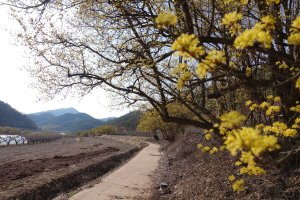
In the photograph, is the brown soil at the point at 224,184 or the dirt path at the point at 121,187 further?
the dirt path at the point at 121,187

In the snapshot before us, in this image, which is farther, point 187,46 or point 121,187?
point 121,187

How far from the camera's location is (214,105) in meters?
16.0

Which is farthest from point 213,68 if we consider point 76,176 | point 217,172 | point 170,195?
point 76,176

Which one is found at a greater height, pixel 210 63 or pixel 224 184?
pixel 210 63

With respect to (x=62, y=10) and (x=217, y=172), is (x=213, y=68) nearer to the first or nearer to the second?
(x=62, y=10)

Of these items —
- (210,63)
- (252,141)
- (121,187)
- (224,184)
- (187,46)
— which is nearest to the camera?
(252,141)

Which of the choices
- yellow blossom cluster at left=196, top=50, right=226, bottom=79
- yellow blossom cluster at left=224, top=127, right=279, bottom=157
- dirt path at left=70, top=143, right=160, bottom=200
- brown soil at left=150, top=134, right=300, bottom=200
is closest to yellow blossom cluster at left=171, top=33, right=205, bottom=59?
yellow blossom cluster at left=196, top=50, right=226, bottom=79

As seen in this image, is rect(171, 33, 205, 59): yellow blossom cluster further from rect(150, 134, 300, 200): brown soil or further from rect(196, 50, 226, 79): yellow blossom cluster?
rect(150, 134, 300, 200): brown soil

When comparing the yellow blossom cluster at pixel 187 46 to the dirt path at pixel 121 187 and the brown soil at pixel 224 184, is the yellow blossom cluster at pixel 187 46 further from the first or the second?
the dirt path at pixel 121 187

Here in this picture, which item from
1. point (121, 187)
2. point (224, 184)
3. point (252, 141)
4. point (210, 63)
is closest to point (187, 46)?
point (210, 63)

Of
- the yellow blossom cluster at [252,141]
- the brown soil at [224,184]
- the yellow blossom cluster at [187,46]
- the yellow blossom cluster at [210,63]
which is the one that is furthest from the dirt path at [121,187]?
the yellow blossom cluster at [252,141]

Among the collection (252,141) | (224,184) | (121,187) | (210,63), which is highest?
(210,63)

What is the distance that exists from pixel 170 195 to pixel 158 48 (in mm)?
8951

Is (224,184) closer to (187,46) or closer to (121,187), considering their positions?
(121,187)
